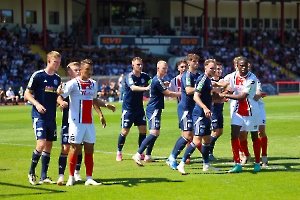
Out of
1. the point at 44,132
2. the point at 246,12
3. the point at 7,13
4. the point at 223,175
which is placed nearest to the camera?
the point at 44,132

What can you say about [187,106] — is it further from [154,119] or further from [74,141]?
[74,141]

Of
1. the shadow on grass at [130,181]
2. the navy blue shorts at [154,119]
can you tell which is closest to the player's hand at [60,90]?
the shadow on grass at [130,181]

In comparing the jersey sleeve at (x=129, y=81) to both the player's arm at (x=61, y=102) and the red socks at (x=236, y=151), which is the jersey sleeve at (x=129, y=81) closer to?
the red socks at (x=236, y=151)

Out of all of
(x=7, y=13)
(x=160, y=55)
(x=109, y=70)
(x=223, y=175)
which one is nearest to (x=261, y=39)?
(x=160, y=55)

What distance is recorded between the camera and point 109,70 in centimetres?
5106

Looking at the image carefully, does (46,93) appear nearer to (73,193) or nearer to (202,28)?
(73,193)

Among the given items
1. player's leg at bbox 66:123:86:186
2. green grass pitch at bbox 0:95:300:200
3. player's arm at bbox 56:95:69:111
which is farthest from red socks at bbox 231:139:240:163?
player's arm at bbox 56:95:69:111

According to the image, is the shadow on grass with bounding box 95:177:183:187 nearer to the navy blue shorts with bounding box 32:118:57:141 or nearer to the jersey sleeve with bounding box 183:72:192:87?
the navy blue shorts with bounding box 32:118:57:141

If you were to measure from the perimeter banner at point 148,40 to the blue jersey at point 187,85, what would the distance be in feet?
143

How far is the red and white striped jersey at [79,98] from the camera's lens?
10844 mm

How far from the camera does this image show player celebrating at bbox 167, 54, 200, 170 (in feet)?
42.0

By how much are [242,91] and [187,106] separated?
137 centimetres

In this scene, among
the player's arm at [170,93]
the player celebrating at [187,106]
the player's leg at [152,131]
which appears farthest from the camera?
the player's leg at [152,131]

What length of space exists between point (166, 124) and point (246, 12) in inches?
1979
